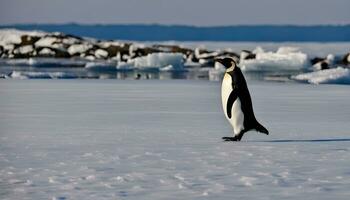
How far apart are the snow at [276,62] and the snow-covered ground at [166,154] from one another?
19.9 metres

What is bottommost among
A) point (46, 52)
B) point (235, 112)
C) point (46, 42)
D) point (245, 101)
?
point (46, 52)

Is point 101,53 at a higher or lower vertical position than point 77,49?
lower

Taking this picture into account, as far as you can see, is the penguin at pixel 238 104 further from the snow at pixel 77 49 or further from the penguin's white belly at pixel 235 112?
the snow at pixel 77 49

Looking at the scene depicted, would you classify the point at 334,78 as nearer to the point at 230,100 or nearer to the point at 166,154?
the point at 230,100

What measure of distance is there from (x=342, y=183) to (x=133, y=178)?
1367 mm

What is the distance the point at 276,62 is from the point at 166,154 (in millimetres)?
26757

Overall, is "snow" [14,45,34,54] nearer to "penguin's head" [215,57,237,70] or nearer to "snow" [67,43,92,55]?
"snow" [67,43,92,55]

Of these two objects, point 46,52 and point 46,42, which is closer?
point 46,52

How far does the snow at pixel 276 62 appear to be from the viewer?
31375mm

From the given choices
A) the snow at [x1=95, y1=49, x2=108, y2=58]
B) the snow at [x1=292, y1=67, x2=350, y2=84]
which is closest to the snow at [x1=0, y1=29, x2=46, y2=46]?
the snow at [x1=95, y1=49, x2=108, y2=58]

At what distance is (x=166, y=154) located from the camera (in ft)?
20.1

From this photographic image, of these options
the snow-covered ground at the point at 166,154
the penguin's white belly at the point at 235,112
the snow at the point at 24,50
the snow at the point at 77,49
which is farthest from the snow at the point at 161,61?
the penguin's white belly at the point at 235,112

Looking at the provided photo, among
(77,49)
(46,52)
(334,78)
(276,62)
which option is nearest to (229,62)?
(334,78)

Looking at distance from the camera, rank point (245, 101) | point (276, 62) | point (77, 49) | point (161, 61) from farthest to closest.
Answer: point (77, 49) < point (161, 61) < point (276, 62) < point (245, 101)
